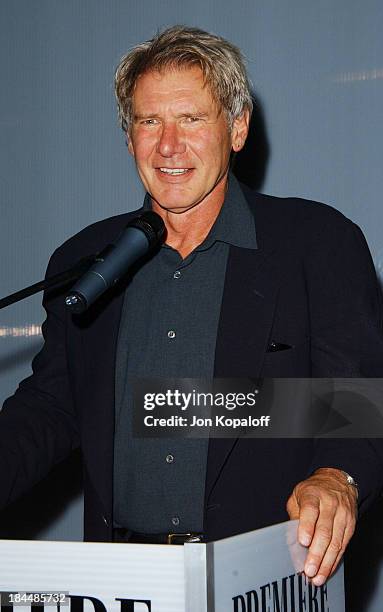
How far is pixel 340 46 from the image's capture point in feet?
6.40

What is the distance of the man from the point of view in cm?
140

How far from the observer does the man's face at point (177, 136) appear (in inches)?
57.6

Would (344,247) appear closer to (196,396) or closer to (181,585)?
(196,396)

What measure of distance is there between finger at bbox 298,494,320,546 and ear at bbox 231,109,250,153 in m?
0.74

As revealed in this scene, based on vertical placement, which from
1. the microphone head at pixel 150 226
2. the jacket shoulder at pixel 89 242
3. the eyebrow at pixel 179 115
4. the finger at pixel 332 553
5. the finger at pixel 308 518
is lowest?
the finger at pixel 332 553

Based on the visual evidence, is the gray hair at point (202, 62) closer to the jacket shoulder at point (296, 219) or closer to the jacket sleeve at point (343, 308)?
the jacket shoulder at point (296, 219)

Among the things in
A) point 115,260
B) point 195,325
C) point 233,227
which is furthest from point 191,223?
point 115,260

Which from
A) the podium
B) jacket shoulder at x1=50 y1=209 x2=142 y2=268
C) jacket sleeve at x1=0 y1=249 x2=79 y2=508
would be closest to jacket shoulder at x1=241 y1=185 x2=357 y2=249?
jacket shoulder at x1=50 y1=209 x2=142 y2=268

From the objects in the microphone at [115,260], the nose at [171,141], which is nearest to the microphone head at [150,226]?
the microphone at [115,260]

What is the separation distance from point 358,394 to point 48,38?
1.23 meters

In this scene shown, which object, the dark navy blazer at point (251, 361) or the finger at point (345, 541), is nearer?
the finger at point (345, 541)

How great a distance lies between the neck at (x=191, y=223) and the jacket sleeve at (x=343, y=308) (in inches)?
7.2

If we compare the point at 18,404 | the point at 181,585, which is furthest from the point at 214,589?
the point at 18,404

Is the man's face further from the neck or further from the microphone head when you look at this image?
the microphone head
